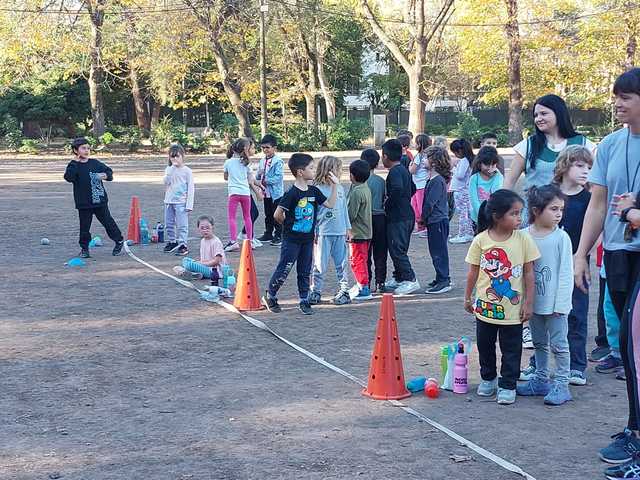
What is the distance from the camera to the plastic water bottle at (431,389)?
5.94 metres

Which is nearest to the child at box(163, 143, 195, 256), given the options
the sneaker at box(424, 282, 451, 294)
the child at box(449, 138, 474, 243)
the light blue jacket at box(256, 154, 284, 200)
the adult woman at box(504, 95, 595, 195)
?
the light blue jacket at box(256, 154, 284, 200)

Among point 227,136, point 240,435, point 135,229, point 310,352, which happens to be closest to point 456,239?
point 135,229

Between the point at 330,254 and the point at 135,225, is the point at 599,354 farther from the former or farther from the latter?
the point at 135,225

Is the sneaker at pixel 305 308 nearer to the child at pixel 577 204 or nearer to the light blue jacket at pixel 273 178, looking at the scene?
the child at pixel 577 204

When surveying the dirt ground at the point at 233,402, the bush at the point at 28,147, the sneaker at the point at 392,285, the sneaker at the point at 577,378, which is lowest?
the dirt ground at the point at 233,402

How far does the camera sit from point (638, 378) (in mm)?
4320

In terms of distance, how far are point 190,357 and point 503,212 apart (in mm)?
3016

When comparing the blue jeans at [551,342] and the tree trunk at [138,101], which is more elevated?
the tree trunk at [138,101]

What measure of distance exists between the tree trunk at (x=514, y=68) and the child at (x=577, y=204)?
39.0 metres

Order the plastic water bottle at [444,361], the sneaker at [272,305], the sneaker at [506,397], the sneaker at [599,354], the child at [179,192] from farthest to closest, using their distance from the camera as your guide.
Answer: the child at [179,192] → the sneaker at [272,305] → the sneaker at [599,354] → the plastic water bottle at [444,361] → the sneaker at [506,397]

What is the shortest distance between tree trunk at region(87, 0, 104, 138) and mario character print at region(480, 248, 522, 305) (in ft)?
125

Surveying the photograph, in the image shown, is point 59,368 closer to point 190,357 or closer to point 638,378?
point 190,357

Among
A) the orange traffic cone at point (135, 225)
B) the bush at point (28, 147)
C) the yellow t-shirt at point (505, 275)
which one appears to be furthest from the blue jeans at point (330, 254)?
the bush at point (28, 147)

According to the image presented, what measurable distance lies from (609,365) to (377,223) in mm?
3681
